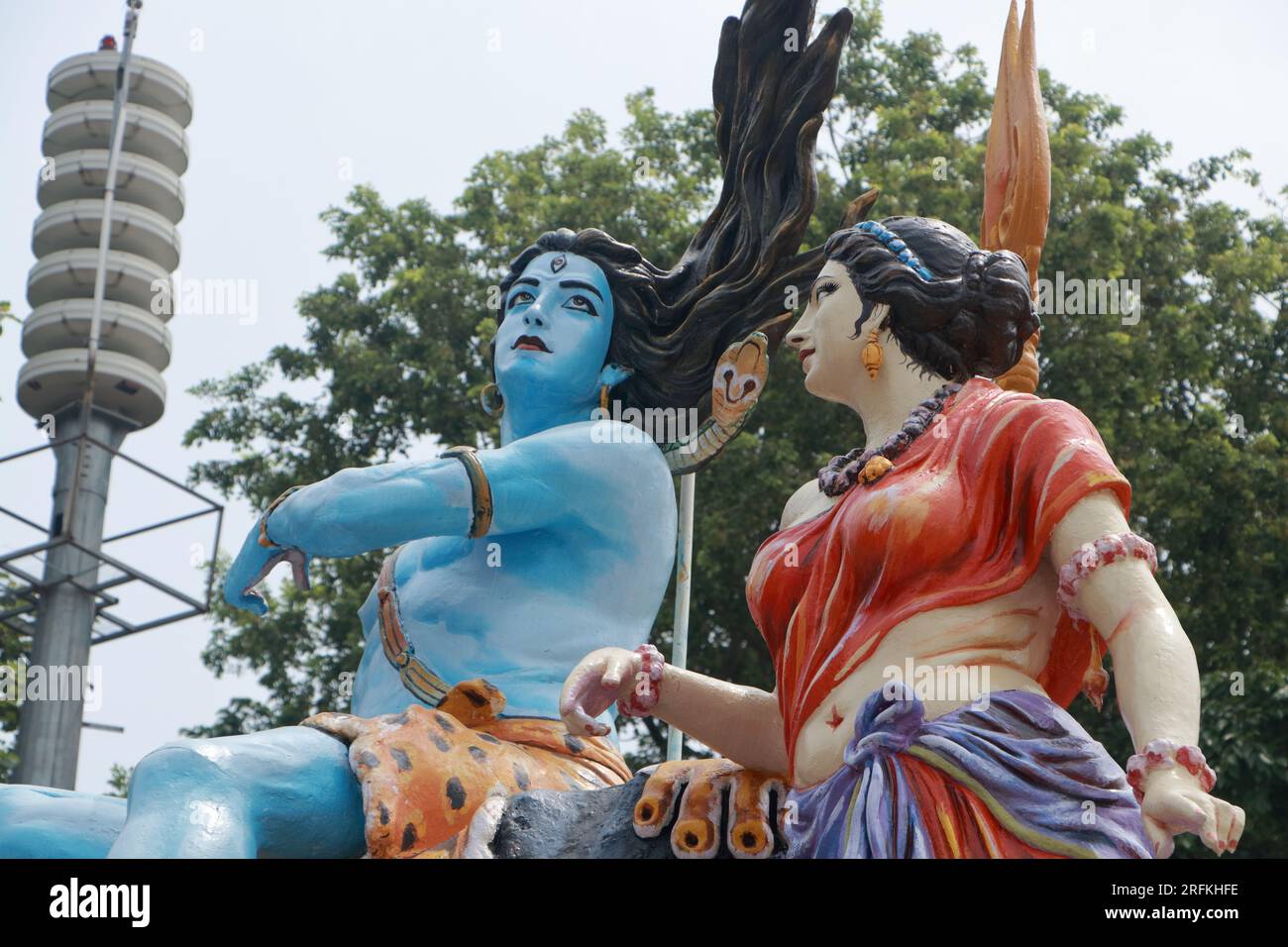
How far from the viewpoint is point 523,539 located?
188 inches

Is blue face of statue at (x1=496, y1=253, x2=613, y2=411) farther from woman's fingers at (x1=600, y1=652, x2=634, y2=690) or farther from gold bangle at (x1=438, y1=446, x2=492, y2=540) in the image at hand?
woman's fingers at (x1=600, y1=652, x2=634, y2=690)

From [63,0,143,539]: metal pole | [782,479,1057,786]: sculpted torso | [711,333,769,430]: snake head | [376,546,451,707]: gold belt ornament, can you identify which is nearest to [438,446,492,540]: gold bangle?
A: [376,546,451,707]: gold belt ornament

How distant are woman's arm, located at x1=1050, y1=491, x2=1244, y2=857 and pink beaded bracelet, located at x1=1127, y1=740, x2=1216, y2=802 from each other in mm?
11

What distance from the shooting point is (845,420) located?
1223cm

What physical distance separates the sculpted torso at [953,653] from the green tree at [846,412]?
7161 millimetres

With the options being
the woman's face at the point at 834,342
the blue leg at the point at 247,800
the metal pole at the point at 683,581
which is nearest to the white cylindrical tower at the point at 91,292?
the metal pole at the point at 683,581

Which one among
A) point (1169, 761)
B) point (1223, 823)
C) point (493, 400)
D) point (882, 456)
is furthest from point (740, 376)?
point (1223, 823)

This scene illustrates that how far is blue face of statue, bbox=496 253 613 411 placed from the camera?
199 inches

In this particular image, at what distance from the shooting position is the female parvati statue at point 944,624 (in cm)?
327

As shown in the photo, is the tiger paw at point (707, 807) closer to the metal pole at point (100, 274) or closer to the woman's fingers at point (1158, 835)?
the woman's fingers at point (1158, 835)
